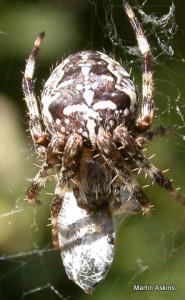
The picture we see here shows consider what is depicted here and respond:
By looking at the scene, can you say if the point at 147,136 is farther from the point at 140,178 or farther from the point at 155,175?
the point at 140,178

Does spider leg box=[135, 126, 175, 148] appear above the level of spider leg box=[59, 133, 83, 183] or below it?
above

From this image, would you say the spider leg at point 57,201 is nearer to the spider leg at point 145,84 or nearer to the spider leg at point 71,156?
the spider leg at point 71,156

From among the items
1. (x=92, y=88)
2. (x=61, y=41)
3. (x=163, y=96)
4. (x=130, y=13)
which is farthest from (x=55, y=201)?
(x=61, y=41)

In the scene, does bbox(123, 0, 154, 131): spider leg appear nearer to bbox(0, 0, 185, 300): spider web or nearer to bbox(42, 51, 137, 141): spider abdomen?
bbox(42, 51, 137, 141): spider abdomen

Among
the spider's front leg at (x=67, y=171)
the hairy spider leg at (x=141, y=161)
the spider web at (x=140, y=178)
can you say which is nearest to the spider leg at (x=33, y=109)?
the spider's front leg at (x=67, y=171)

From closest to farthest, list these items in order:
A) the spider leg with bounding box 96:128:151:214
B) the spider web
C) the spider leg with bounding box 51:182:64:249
Result: the spider leg with bounding box 96:128:151:214 → the spider leg with bounding box 51:182:64:249 → the spider web

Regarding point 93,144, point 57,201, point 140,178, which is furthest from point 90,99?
point 140,178

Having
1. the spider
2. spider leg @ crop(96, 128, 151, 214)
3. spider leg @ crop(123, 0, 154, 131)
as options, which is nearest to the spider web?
spider leg @ crop(123, 0, 154, 131)

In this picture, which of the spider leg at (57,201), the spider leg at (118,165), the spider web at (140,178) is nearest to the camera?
the spider leg at (118,165)

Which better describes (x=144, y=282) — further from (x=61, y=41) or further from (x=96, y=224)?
(x=61, y=41)
